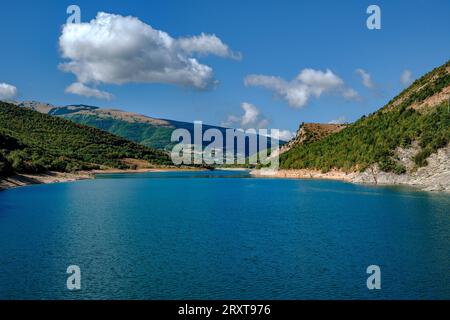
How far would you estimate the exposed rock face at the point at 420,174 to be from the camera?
97375mm

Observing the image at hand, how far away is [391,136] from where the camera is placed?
138250mm

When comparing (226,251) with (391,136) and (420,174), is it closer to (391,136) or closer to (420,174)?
(420,174)

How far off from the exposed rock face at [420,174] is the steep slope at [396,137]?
48cm

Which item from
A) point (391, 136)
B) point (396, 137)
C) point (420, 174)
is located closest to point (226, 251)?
point (420, 174)

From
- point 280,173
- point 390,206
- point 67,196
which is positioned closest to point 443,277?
point 390,206

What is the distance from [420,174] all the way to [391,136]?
86.4ft

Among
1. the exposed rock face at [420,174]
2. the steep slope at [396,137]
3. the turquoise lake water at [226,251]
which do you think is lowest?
the turquoise lake water at [226,251]

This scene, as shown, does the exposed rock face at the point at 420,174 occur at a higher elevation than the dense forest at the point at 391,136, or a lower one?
lower

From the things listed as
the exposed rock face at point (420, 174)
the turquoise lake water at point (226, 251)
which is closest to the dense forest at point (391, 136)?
the exposed rock face at point (420, 174)

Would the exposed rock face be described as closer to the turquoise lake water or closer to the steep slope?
the steep slope

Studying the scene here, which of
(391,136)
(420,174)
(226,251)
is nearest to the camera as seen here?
(226,251)

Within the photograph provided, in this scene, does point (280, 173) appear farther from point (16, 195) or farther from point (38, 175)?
point (16, 195)

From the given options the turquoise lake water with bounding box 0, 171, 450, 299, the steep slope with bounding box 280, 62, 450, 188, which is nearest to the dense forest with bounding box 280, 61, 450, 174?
the steep slope with bounding box 280, 62, 450, 188

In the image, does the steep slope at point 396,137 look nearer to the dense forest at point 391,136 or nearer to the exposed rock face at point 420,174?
the dense forest at point 391,136
